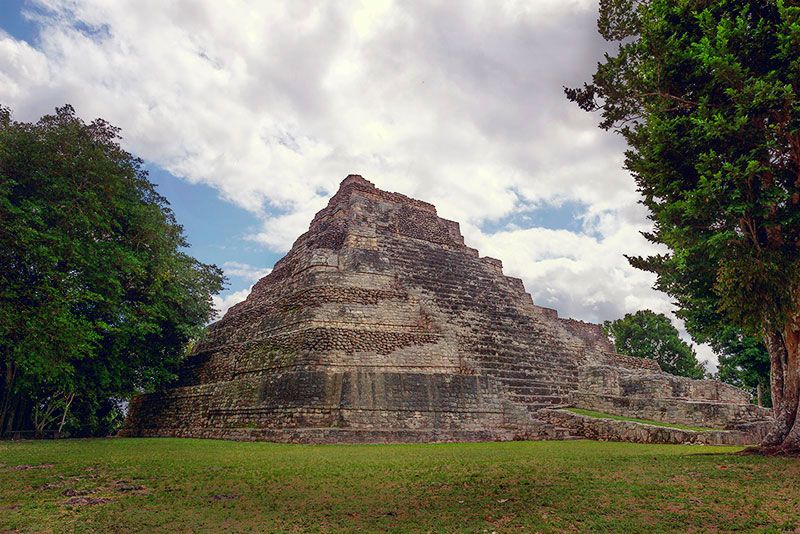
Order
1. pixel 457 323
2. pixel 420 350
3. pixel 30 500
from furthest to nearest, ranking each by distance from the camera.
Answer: pixel 457 323 → pixel 420 350 → pixel 30 500

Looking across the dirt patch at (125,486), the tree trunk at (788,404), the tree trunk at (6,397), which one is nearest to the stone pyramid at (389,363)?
the tree trunk at (6,397)

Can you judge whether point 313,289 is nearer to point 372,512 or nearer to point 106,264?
point 106,264

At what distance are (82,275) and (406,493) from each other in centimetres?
1352

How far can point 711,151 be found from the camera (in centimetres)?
857

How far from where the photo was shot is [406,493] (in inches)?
245

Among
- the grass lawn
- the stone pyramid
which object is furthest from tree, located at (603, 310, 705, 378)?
the grass lawn

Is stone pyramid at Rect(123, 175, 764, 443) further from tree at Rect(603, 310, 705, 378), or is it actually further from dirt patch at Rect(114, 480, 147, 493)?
tree at Rect(603, 310, 705, 378)

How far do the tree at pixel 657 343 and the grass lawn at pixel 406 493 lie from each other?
34.5m

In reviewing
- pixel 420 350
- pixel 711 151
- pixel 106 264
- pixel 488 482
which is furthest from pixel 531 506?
pixel 106 264

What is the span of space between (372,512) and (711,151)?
313 inches

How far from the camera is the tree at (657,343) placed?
4009 cm

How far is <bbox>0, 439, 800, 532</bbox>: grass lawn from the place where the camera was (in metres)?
5.00

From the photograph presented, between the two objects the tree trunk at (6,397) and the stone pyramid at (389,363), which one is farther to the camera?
the tree trunk at (6,397)

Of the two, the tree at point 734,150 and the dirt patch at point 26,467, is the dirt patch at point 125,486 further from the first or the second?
the tree at point 734,150
